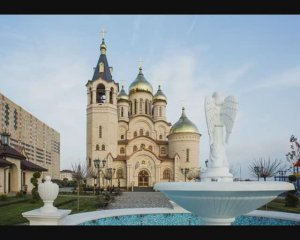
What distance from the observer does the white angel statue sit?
286 inches

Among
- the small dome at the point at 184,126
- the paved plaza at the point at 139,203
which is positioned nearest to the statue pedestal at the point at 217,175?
the paved plaza at the point at 139,203

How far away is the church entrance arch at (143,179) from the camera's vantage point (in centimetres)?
4722

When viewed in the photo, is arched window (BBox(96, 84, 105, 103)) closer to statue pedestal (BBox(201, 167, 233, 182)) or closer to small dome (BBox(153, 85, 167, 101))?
small dome (BBox(153, 85, 167, 101))

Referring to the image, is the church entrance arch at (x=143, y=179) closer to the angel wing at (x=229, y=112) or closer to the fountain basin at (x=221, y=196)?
the angel wing at (x=229, y=112)

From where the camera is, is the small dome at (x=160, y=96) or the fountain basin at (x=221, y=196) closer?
the fountain basin at (x=221, y=196)

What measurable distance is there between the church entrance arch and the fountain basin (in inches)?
1627

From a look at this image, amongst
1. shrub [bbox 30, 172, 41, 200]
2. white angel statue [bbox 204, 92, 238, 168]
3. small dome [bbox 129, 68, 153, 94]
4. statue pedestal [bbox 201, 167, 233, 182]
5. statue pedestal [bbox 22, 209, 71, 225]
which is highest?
small dome [bbox 129, 68, 153, 94]

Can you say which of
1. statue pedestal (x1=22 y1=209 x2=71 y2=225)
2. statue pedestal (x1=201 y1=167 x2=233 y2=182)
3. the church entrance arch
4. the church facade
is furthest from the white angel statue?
the church entrance arch

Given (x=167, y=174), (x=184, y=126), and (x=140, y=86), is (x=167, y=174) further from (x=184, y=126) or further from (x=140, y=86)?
(x=140, y=86)

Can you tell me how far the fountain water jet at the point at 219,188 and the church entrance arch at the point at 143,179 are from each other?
133 feet
